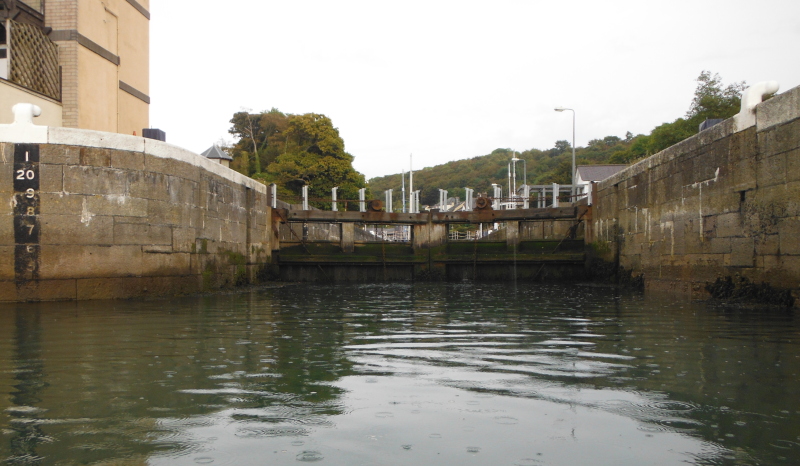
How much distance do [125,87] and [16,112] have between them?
6.64 meters

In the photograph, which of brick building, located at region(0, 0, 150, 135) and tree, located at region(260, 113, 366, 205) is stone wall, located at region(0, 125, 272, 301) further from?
tree, located at region(260, 113, 366, 205)

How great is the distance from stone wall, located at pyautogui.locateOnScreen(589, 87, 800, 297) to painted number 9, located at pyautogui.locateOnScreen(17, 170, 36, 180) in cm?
1038

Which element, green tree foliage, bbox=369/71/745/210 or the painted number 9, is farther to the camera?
green tree foliage, bbox=369/71/745/210

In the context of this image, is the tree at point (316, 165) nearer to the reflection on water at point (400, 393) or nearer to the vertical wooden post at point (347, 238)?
the vertical wooden post at point (347, 238)

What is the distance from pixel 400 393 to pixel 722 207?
7718 millimetres

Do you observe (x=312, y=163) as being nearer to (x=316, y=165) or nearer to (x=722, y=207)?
(x=316, y=165)

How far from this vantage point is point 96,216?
10.1m

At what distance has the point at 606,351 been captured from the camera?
496 centimetres

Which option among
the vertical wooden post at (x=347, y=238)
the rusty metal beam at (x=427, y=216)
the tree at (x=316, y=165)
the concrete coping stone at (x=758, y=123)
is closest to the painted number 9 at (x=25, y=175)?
the rusty metal beam at (x=427, y=216)

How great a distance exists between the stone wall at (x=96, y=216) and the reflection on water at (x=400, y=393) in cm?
315

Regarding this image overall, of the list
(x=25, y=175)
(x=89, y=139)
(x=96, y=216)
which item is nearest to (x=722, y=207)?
(x=96, y=216)

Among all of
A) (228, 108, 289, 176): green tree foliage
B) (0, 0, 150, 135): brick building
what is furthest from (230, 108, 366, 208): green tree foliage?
(0, 0, 150, 135): brick building

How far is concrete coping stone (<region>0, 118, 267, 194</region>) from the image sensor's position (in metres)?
9.66

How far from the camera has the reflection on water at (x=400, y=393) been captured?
2539 millimetres
